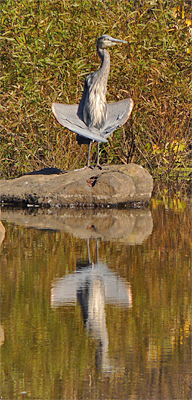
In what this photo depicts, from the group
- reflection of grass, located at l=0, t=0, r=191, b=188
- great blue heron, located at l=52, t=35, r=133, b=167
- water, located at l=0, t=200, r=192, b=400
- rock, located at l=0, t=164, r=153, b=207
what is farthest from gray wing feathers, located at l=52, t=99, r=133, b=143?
water, located at l=0, t=200, r=192, b=400

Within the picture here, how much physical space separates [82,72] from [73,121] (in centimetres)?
266

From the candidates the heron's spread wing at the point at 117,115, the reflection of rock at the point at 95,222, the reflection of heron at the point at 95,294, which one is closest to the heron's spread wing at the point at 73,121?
the heron's spread wing at the point at 117,115

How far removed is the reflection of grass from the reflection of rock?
3027mm

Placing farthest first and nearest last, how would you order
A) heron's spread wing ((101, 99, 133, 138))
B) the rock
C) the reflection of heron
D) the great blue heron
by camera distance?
1. heron's spread wing ((101, 99, 133, 138))
2. the great blue heron
3. the rock
4. the reflection of heron

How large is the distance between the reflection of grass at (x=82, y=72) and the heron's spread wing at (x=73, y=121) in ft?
6.61

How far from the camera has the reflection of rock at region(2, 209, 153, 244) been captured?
23.8 feet

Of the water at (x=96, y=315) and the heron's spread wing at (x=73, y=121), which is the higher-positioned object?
the water at (x=96, y=315)

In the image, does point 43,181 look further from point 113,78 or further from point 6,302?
point 6,302

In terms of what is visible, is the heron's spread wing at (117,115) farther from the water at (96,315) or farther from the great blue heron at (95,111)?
the water at (96,315)

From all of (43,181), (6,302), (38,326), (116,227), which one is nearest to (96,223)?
(116,227)

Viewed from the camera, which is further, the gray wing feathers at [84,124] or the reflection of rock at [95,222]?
the gray wing feathers at [84,124]

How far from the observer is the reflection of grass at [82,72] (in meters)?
11.7

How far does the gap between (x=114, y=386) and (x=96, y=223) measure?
16.8 feet

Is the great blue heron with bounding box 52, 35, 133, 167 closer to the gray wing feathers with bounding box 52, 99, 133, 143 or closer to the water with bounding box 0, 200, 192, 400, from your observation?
the gray wing feathers with bounding box 52, 99, 133, 143
